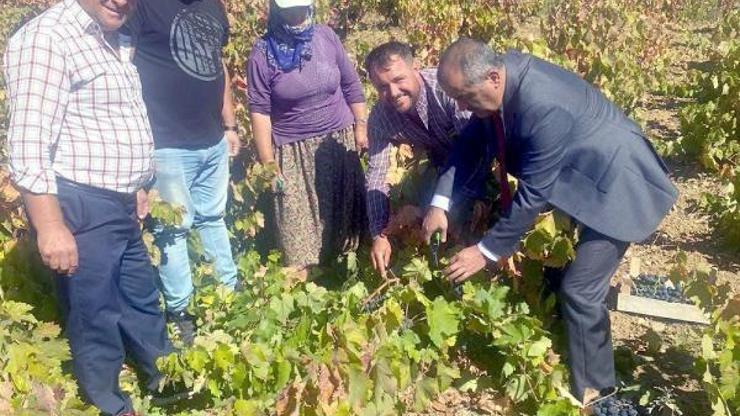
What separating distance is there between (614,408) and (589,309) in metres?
0.42

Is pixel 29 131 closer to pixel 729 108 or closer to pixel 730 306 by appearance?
pixel 730 306

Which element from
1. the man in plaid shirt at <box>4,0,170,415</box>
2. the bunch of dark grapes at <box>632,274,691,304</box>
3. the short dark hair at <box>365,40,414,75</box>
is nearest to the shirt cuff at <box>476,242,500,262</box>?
the short dark hair at <box>365,40,414,75</box>

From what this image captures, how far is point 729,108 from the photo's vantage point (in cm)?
595

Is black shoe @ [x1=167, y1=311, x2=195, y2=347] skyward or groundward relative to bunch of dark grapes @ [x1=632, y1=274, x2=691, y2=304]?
groundward

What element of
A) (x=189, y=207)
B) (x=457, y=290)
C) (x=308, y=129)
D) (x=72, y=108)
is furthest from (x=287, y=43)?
(x=457, y=290)

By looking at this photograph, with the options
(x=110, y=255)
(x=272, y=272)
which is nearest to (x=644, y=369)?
(x=272, y=272)

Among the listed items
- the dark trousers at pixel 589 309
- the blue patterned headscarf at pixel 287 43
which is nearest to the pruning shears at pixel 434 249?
the dark trousers at pixel 589 309

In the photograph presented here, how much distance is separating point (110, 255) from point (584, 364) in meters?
1.94

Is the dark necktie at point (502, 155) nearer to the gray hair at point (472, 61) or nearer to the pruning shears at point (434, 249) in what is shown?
the gray hair at point (472, 61)

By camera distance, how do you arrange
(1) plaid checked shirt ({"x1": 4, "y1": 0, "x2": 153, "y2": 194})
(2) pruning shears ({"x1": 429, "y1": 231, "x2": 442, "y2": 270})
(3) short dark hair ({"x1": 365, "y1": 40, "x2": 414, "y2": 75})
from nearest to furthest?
1. (1) plaid checked shirt ({"x1": 4, "y1": 0, "x2": 153, "y2": 194})
2. (3) short dark hair ({"x1": 365, "y1": 40, "x2": 414, "y2": 75})
3. (2) pruning shears ({"x1": 429, "y1": 231, "x2": 442, "y2": 270})

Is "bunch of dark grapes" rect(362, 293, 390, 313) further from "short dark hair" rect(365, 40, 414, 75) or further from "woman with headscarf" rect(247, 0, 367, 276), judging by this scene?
"short dark hair" rect(365, 40, 414, 75)

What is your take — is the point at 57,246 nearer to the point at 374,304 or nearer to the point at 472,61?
the point at 374,304

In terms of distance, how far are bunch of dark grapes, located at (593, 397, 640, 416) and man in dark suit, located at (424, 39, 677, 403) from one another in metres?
0.05

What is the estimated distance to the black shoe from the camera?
3.70 metres
